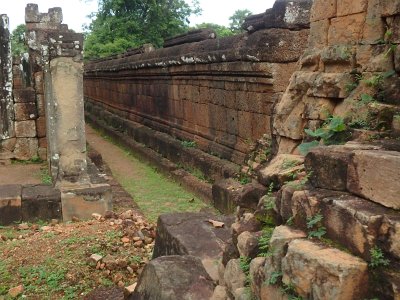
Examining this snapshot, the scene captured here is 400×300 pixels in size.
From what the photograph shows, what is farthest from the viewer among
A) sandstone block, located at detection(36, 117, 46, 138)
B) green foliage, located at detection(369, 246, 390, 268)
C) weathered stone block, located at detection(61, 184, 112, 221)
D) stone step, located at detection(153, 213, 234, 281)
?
sandstone block, located at detection(36, 117, 46, 138)

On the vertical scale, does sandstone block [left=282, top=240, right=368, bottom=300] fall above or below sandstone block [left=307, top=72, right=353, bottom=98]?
below

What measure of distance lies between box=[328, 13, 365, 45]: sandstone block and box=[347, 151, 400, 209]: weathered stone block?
3.27 feet

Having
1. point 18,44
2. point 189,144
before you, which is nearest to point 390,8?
point 189,144

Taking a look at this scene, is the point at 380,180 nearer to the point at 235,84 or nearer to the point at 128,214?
the point at 128,214

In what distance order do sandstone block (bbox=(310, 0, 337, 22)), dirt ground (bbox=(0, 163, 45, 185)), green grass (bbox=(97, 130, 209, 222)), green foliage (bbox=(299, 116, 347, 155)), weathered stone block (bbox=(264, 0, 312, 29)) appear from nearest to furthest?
1. green foliage (bbox=(299, 116, 347, 155))
2. sandstone block (bbox=(310, 0, 337, 22))
3. weathered stone block (bbox=(264, 0, 312, 29))
4. green grass (bbox=(97, 130, 209, 222))
5. dirt ground (bbox=(0, 163, 45, 185))

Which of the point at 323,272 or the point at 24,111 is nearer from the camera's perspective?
the point at 323,272

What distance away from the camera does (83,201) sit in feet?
20.9

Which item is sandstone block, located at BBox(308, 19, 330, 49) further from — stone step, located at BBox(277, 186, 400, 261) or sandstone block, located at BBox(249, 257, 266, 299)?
sandstone block, located at BBox(249, 257, 266, 299)

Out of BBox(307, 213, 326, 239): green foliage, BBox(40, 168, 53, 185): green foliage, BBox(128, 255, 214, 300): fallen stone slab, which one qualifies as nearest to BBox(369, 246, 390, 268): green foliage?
BBox(307, 213, 326, 239): green foliage

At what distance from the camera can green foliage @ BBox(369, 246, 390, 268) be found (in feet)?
5.88

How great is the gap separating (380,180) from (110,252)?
11.1 feet

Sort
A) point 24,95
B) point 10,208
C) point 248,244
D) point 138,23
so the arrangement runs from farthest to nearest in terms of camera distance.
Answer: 1. point 138,23
2. point 24,95
3. point 10,208
4. point 248,244

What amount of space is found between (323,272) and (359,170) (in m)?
0.47

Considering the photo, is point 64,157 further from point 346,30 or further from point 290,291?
point 290,291
